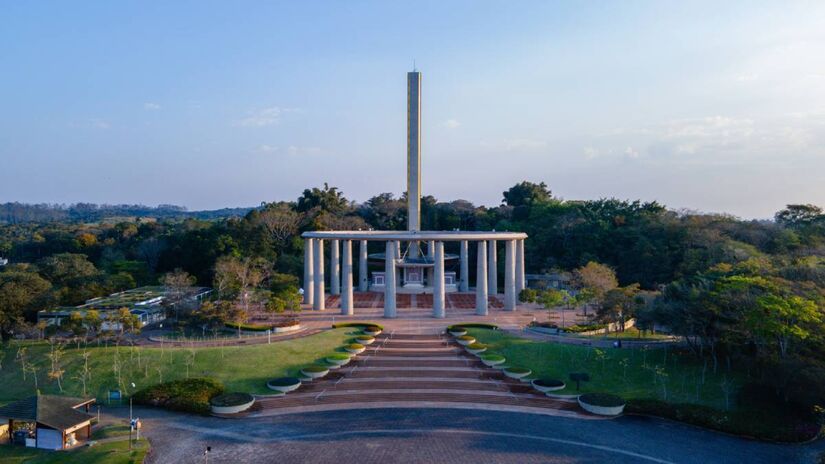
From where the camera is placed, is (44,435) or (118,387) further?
(118,387)

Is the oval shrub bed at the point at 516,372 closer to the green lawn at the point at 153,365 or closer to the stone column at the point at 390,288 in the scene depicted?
the green lawn at the point at 153,365

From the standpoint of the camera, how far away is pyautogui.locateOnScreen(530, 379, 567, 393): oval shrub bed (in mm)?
31931

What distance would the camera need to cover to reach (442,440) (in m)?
25.4

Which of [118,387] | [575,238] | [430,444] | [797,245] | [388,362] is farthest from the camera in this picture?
[575,238]

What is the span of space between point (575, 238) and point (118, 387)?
54.3 meters

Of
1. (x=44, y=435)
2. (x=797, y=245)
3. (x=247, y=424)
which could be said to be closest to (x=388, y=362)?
(x=247, y=424)

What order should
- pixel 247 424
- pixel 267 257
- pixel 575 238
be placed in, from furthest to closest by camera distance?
pixel 575 238 < pixel 267 257 < pixel 247 424

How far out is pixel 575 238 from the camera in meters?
70.1

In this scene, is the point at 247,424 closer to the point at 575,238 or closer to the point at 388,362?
the point at 388,362

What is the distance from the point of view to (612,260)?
66.1m

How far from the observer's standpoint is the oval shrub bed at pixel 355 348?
38659mm

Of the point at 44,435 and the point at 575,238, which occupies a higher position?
the point at 575,238

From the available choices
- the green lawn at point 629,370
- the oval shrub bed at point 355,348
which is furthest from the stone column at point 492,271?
the oval shrub bed at point 355,348

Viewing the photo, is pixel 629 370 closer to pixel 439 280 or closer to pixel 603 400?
pixel 603 400
